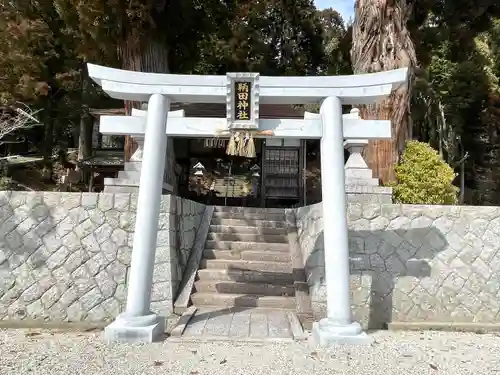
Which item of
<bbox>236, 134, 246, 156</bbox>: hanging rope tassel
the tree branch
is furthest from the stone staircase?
the tree branch

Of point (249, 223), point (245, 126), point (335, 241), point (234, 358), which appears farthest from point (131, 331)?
point (249, 223)

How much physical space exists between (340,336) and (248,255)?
2.91 metres

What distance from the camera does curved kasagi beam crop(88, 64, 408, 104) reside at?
5.22 m

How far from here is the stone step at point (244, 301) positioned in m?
6.19

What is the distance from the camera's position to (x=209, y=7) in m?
11.6

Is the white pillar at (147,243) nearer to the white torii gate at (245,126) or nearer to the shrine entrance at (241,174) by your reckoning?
the white torii gate at (245,126)

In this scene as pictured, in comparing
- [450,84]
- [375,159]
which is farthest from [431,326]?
[450,84]

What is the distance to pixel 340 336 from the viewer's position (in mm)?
4641

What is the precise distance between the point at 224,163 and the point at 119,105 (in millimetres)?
5626

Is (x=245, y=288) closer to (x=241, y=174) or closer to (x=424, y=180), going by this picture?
(x=424, y=180)

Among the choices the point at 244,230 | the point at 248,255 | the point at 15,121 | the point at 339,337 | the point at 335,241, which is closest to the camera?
the point at 339,337

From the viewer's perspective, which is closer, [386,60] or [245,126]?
[245,126]

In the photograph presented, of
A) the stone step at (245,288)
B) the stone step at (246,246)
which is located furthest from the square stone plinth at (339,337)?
the stone step at (246,246)

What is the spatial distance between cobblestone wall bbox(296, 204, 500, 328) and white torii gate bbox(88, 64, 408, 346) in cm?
116
